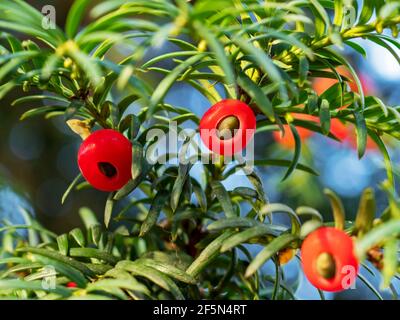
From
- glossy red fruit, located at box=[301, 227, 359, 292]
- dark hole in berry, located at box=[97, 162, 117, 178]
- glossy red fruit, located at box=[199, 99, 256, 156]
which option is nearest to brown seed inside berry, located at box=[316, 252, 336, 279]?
glossy red fruit, located at box=[301, 227, 359, 292]

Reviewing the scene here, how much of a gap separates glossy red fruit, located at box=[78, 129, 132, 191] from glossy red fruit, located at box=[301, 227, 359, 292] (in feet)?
0.79

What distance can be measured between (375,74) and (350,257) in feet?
5.95

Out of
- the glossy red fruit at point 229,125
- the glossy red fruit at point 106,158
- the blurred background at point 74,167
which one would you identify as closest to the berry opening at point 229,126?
the glossy red fruit at point 229,125

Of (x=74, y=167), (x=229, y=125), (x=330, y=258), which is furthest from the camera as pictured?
(x=74, y=167)

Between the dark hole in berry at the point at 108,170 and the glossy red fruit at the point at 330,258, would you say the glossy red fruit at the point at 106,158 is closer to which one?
the dark hole in berry at the point at 108,170

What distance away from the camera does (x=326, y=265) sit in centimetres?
51

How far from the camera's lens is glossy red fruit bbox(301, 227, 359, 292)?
1.62ft

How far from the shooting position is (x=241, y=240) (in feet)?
1.79

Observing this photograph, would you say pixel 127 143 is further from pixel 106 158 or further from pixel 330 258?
pixel 330 258

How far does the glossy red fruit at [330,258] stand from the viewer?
494 millimetres

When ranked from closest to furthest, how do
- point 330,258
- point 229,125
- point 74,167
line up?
point 330,258 < point 229,125 < point 74,167

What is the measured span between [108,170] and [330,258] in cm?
29

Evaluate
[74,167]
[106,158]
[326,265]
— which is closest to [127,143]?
[106,158]

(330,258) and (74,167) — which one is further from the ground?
(74,167)
